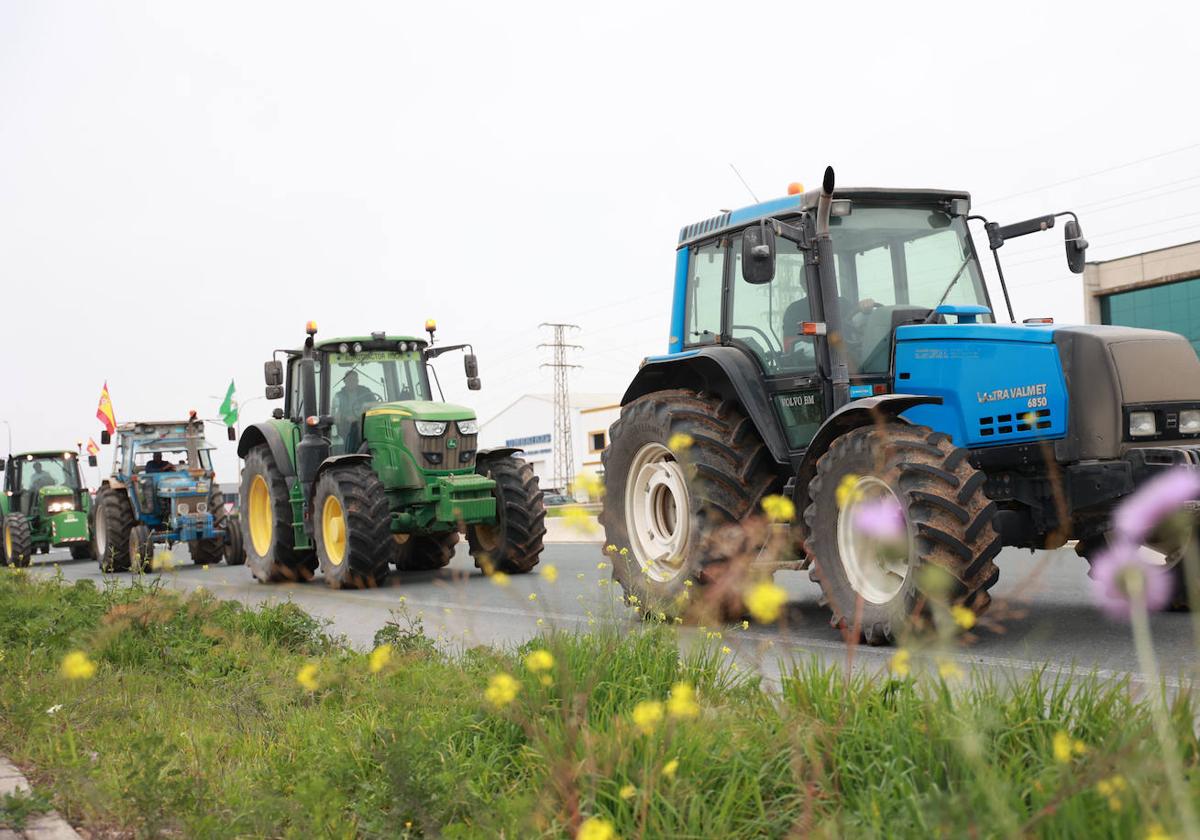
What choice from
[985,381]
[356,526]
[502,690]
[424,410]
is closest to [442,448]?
[424,410]

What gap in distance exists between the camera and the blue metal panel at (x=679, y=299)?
28.0 feet

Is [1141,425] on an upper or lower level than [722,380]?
lower

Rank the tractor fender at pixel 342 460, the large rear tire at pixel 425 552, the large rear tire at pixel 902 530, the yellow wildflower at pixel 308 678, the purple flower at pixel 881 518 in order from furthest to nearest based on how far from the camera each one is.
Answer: the large rear tire at pixel 425 552 → the tractor fender at pixel 342 460 → the purple flower at pixel 881 518 → the large rear tire at pixel 902 530 → the yellow wildflower at pixel 308 678

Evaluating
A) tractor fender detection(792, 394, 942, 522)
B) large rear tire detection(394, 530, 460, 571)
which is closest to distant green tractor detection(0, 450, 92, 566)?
large rear tire detection(394, 530, 460, 571)

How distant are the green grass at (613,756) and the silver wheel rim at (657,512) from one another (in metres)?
2.90

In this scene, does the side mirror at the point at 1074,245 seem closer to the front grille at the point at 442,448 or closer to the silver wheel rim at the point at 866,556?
the silver wheel rim at the point at 866,556

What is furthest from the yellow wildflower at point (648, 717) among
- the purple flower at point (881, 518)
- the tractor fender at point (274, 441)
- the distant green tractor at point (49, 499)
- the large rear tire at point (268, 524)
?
the distant green tractor at point (49, 499)

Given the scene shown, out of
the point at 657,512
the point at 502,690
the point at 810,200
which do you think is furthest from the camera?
the point at 657,512

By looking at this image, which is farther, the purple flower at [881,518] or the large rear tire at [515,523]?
the large rear tire at [515,523]

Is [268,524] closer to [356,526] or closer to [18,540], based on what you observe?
[356,526]

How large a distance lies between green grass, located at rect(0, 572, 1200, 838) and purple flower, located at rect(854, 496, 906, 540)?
1.93 m

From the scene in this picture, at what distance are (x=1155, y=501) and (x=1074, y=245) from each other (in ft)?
6.98

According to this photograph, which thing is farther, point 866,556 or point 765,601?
point 866,556

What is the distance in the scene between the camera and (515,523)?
1255 cm
